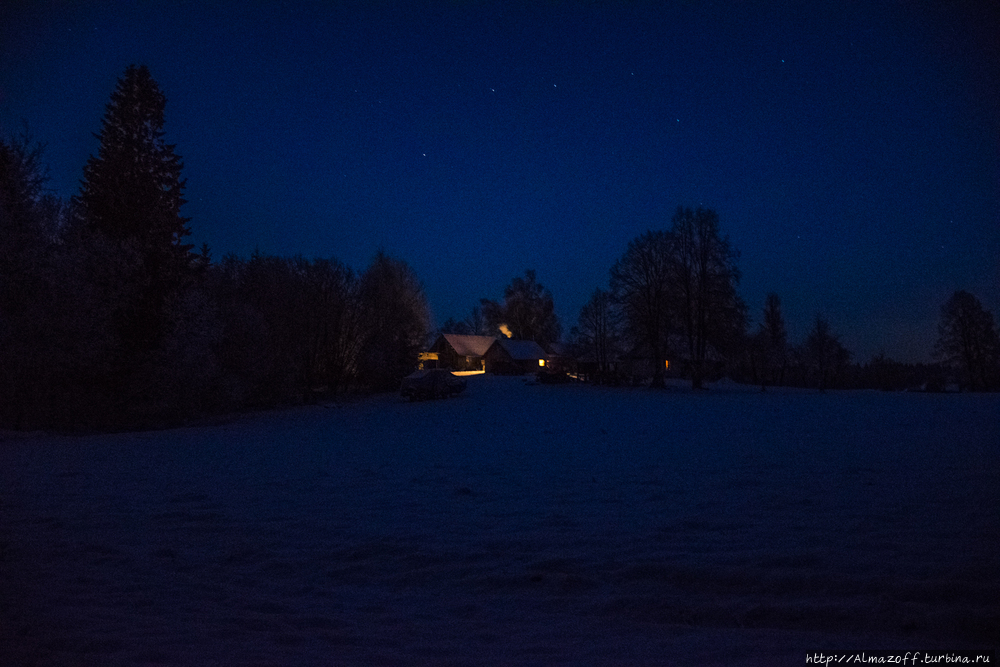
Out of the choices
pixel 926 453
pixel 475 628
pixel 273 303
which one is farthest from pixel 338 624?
pixel 273 303

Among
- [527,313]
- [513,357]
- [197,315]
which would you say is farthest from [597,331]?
[197,315]

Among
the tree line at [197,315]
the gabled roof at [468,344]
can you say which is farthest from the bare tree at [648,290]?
the gabled roof at [468,344]

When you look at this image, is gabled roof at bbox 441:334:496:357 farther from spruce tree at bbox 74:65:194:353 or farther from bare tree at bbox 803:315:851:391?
spruce tree at bbox 74:65:194:353

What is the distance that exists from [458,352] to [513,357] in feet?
30.5

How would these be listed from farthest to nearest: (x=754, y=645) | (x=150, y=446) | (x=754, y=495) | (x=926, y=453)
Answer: (x=150, y=446) < (x=926, y=453) < (x=754, y=495) < (x=754, y=645)

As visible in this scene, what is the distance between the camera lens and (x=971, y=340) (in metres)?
49.3

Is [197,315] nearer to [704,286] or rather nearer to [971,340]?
[704,286]

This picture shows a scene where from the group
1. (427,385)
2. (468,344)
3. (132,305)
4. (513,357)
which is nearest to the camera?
(132,305)

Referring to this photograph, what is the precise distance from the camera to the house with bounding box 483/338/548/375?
83.8 meters

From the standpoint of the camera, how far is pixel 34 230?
19.9 meters

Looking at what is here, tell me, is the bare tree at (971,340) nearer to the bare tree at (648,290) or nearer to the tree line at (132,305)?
the bare tree at (648,290)

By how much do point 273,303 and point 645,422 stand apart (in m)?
28.0

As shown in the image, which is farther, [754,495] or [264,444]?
[264,444]

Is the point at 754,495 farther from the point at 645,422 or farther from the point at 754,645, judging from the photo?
the point at 645,422
